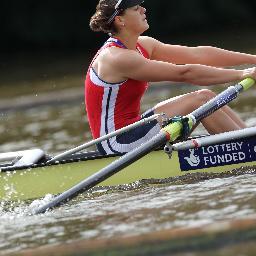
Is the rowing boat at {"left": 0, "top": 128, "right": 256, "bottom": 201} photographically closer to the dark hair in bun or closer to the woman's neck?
the woman's neck

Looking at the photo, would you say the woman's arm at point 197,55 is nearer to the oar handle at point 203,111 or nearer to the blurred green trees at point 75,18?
the oar handle at point 203,111

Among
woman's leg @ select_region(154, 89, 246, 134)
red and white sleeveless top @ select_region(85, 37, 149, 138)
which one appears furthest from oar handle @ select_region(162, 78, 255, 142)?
red and white sleeveless top @ select_region(85, 37, 149, 138)

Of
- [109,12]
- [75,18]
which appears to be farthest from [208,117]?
[75,18]

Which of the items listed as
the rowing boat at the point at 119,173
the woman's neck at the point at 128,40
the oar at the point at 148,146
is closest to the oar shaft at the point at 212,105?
the oar at the point at 148,146

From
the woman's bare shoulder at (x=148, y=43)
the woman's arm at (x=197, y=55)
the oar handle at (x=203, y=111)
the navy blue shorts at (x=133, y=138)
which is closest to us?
the oar handle at (x=203, y=111)

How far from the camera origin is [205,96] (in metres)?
8.28

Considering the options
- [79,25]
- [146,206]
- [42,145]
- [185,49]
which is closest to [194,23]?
[79,25]

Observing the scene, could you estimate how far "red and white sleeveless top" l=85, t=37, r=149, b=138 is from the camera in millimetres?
8273

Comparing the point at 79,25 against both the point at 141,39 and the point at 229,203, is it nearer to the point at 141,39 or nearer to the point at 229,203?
the point at 141,39

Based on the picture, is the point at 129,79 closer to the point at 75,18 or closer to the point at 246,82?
the point at 246,82

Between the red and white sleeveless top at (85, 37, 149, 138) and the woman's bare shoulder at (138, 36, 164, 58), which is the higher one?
the woman's bare shoulder at (138, 36, 164, 58)

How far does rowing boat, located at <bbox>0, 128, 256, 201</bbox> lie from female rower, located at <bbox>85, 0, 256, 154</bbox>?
6.8 inches

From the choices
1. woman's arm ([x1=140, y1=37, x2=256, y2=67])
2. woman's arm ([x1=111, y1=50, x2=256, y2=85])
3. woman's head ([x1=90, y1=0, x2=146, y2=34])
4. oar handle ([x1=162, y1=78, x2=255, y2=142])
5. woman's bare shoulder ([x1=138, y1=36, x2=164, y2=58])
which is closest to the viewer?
oar handle ([x1=162, y1=78, x2=255, y2=142])

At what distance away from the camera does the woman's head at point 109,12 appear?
8211 mm
